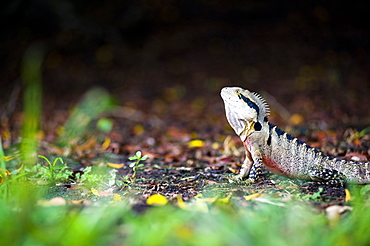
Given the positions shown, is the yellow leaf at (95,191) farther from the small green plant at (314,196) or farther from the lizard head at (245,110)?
the small green plant at (314,196)

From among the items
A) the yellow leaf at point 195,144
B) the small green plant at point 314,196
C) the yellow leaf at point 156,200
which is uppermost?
the small green plant at point 314,196

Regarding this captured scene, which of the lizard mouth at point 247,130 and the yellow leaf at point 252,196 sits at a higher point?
the lizard mouth at point 247,130

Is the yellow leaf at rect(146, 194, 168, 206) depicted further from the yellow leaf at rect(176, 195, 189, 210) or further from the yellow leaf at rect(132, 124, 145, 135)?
the yellow leaf at rect(132, 124, 145, 135)

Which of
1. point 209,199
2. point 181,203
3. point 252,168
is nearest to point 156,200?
point 181,203

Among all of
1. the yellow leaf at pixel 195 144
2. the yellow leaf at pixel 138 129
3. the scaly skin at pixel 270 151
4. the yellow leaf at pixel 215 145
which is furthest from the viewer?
the yellow leaf at pixel 138 129

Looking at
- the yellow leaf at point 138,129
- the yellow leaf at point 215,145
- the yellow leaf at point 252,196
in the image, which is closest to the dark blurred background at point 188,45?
the yellow leaf at point 138,129

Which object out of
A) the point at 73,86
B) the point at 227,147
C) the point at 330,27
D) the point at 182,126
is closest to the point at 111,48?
the point at 73,86

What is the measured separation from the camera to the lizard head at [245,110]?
4332 mm

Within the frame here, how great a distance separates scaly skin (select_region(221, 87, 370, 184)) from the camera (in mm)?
4090

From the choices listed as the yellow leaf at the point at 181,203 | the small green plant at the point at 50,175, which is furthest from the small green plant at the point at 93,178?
the yellow leaf at the point at 181,203

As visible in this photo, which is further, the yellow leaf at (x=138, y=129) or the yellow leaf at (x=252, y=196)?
the yellow leaf at (x=138, y=129)

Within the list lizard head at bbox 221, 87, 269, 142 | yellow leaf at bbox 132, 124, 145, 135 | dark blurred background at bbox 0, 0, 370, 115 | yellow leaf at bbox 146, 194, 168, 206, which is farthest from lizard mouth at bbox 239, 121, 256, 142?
dark blurred background at bbox 0, 0, 370, 115

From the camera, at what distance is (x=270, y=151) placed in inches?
170

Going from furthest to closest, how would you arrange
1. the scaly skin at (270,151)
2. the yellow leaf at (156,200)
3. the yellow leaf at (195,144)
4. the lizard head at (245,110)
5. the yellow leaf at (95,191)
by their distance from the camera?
1. the yellow leaf at (195,144)
2. the lizard head at (245,110)
3. the scaly skin at (270,151)
4. the yellow leaf at (95,191)
5. the yellow leaf at (156,200)
